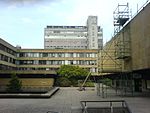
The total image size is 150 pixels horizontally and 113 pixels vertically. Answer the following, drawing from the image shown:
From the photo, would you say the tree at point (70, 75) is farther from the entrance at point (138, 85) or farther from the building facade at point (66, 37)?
the building facade at point (66, 37)

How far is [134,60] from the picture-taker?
99.6 ft

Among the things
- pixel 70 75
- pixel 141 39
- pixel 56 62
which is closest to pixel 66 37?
pixel 56 62

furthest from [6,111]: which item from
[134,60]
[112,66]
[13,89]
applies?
[13,89]

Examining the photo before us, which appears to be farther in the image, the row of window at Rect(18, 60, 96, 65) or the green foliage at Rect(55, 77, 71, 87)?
the row of window at Rect(18, 60, 96, 65)

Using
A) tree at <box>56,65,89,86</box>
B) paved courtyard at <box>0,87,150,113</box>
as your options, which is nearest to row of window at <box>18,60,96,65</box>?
tree at <box>56,65,89,86</box>

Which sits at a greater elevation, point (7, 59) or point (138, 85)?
point (7, 59)

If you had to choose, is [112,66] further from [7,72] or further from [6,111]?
[7,72]

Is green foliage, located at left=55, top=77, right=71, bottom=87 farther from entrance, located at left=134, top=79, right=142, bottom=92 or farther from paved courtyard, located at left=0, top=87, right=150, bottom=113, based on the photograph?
paved courtyard, located at left=0, top=87, right=150, bottom=113

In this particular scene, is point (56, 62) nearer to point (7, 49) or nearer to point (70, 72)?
point (7, 49)

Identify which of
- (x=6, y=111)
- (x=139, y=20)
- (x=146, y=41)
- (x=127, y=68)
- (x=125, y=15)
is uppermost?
(x=125, y=15)

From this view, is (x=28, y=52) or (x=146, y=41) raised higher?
(x=28, y=52)

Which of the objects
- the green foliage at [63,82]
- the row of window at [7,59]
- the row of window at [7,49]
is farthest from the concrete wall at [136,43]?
the row of window at [7,59]

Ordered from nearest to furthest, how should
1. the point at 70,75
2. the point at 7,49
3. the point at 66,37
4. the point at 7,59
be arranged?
the point at 70,75
the point at 7,49
the point at 7,59
the point at 66,37

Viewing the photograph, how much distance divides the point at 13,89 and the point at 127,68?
24006 mm
